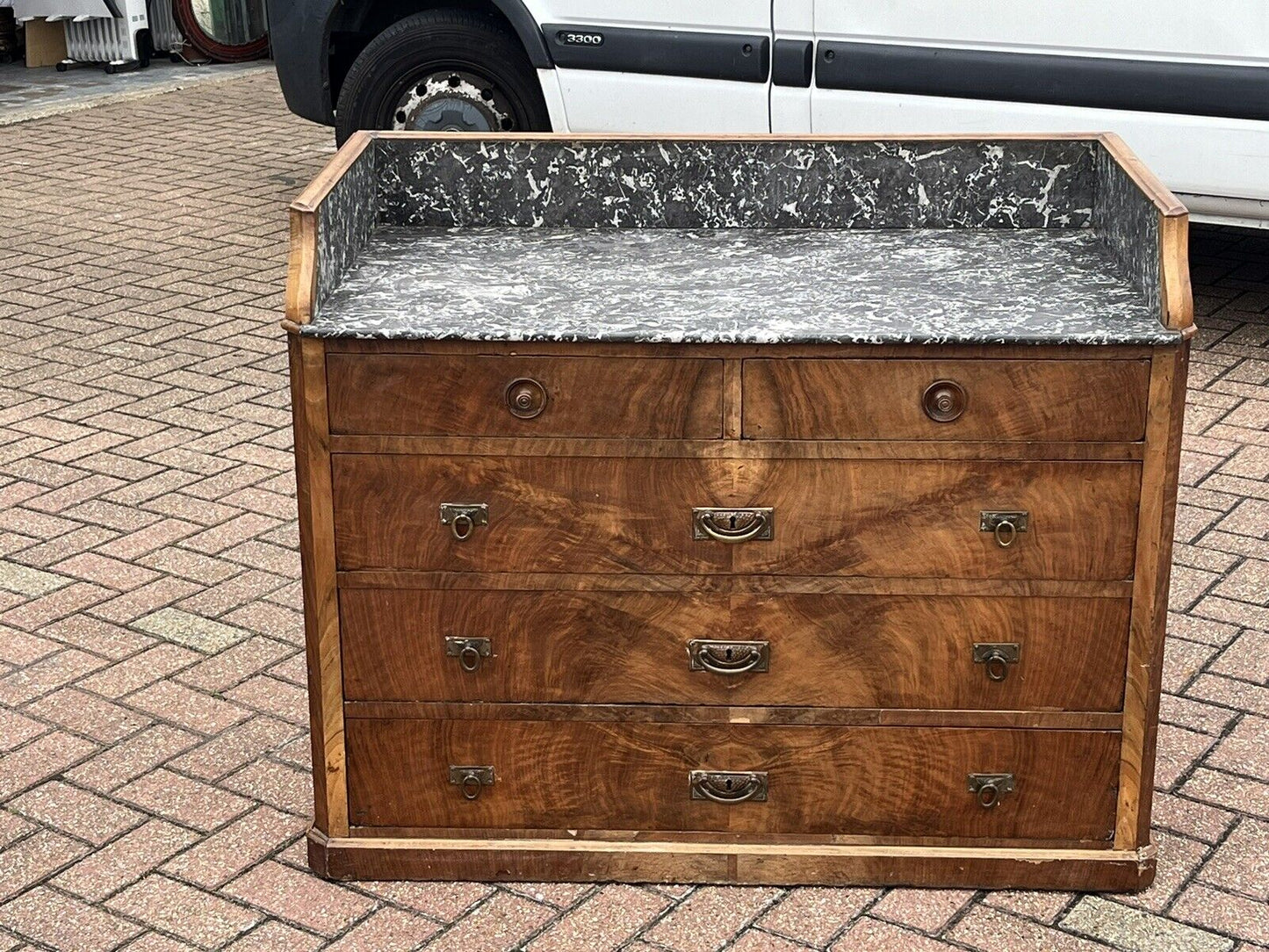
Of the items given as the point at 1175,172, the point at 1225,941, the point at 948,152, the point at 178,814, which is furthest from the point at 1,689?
the point at 1175,172

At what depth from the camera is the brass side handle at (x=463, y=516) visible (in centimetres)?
292

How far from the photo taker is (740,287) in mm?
3080

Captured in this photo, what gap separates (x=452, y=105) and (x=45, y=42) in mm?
6057

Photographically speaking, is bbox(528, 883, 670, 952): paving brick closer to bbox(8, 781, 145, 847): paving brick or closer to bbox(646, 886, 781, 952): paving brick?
bbox(646, 886, 781, 952): paving brick

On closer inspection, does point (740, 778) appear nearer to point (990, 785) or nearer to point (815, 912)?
point (815, 912)

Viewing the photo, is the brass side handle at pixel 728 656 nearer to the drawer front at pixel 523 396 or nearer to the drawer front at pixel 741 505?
the drawer front at pixel 741 505

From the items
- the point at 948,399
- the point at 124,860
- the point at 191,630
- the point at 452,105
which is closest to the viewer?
the point at 948,399

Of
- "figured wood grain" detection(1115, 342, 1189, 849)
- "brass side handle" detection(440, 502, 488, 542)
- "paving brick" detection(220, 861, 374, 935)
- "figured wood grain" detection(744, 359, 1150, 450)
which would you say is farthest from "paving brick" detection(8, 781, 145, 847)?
"figured wood grain" detection(1115, 342, 1189, 849)

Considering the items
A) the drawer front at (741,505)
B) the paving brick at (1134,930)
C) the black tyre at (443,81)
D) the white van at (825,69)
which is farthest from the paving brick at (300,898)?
the black tyre at (443,81)

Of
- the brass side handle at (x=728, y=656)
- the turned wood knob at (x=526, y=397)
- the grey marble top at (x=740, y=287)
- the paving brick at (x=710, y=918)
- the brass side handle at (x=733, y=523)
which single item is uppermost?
the grey marble top at (x=740, y=287)

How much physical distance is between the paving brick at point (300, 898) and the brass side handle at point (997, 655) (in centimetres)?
115

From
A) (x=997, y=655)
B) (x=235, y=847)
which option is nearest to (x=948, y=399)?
(x=997, y=655)

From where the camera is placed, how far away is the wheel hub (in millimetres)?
6707

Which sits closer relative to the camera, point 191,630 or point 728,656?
point 728,656
